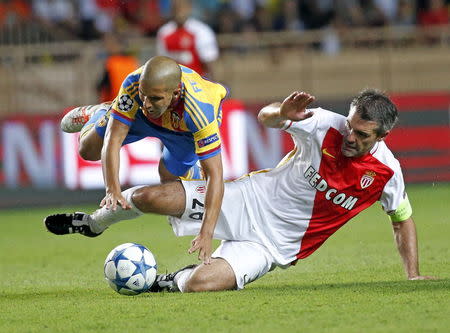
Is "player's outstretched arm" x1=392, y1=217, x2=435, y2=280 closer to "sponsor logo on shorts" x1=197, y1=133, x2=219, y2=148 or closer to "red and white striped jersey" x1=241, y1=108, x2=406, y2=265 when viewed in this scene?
"red and white striped jersey" x1=241, y1=108, x2=406, y2=265

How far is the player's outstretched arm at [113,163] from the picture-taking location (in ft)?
23.3

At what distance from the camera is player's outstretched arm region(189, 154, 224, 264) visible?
6719mm

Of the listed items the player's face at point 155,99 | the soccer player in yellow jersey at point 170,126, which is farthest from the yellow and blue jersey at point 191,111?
the player's face at point 155,99

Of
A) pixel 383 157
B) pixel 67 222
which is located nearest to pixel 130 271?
pixel 67 222

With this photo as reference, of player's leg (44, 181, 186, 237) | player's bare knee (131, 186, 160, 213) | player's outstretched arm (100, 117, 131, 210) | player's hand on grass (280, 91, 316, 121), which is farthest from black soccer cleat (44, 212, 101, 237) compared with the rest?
player's hand on grass (280, 91, 316, 121)

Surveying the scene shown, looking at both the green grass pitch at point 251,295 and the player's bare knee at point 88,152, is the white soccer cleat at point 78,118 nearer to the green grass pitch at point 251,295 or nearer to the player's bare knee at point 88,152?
the player's bare knee at point 88,152

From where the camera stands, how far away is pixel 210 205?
6898 mm

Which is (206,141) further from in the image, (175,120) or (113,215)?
(113,215)

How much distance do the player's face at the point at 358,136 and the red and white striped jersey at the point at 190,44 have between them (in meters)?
6.53

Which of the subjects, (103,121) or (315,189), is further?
(103,121)

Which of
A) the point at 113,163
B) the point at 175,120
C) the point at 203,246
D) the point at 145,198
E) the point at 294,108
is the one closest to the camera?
the point at 203,246

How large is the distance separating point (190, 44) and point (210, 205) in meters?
6.91

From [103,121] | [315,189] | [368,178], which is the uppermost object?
[103,121]

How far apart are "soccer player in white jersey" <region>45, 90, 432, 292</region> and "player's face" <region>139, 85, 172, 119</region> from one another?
2.10ft
